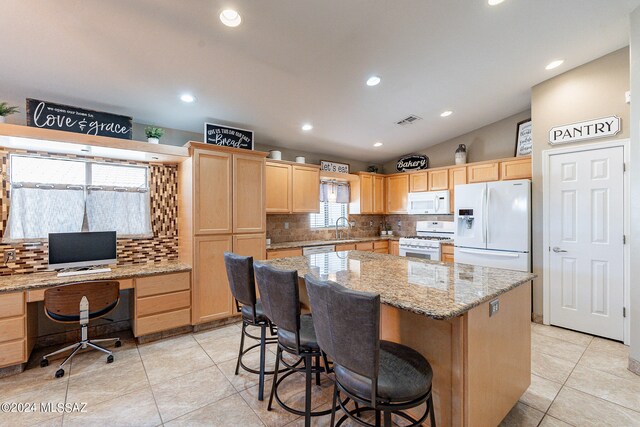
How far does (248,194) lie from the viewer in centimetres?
370

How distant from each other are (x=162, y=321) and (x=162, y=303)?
0.66ft

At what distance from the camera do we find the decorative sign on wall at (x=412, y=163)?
18.5 ft

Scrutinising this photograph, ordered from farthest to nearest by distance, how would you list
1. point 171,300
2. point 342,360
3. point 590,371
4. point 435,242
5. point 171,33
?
1. point 435,242
2. point 171,300
3. point 590,371
4. point 171,33
5. point 342,360

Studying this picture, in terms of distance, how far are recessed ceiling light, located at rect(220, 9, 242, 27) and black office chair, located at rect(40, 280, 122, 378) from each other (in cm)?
251

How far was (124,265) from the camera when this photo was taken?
334 centimetres

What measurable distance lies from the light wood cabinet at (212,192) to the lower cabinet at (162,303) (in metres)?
0.63

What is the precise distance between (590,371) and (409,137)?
384 cm

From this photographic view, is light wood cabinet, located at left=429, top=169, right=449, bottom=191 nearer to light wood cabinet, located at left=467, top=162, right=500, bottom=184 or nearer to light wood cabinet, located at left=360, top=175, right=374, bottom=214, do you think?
light wood cabinet, located at left=467, top=162, right=500, bottom=184

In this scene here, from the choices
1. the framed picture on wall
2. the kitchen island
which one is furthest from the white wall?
the framed picture on wall

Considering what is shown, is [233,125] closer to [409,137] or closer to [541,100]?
[409,137]

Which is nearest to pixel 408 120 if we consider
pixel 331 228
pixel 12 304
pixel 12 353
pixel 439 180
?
pixel 439 180

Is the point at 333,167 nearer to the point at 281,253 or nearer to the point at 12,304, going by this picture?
the point at 281,253

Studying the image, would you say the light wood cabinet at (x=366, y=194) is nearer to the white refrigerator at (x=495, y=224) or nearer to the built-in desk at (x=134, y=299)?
the white refrigerator at (x=495, y=224)

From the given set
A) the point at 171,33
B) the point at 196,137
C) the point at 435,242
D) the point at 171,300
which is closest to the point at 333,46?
the point at 171,33
